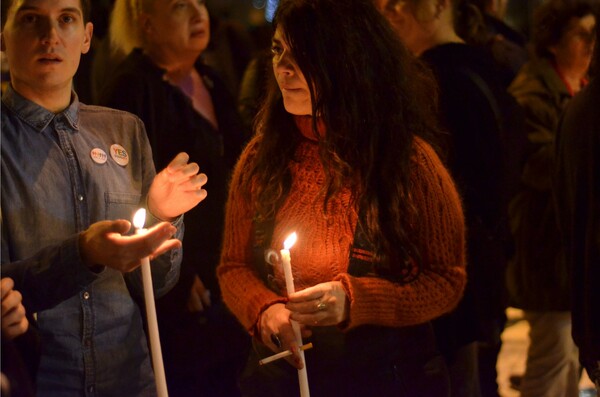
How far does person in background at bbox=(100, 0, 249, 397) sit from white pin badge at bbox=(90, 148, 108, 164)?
1.09m

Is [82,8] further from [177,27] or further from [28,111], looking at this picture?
[177,27]

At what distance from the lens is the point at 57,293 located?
207 centimetres

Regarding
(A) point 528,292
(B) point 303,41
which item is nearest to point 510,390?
(A) point 528,292

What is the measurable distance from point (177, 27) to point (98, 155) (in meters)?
1.65

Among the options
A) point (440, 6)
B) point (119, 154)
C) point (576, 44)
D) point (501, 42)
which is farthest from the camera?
point (501, 42)

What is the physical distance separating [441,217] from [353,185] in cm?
24

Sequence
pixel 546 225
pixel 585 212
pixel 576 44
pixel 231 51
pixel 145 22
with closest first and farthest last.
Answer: pixel 585 212
pixel 145 22
pixel 546 225
pixel 576 44
pixel 231 51

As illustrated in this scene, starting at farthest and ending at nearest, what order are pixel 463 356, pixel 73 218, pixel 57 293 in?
1. pixel 463 356
2. pixel 73 218
3. pixel 57 293

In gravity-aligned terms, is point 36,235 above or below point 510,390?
above

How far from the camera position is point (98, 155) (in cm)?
228

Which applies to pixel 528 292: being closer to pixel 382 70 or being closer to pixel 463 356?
pixel 463 356

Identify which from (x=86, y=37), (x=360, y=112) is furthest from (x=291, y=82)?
(x=86, y=37)

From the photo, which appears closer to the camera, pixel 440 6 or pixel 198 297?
pixel 198 297

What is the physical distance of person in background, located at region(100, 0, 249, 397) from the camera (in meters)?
3.51
